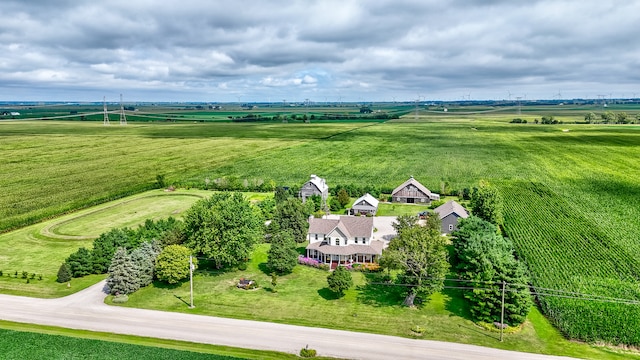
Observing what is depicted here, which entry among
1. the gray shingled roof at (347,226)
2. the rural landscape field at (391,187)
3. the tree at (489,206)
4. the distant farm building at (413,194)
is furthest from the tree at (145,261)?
the distant farm building at (413,194)

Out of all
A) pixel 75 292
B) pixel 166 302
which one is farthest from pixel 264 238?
pixel 75 292

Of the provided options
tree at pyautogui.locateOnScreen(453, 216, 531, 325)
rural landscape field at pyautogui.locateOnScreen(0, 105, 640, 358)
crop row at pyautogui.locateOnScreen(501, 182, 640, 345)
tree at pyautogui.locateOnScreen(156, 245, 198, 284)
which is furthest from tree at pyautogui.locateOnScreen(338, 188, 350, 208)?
tree at pyautogui.locateOnScreen(156, 245, 198, 284)

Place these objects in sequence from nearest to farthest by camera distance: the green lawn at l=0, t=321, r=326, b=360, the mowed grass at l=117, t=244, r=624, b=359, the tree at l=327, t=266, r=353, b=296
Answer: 1. the green lawn at l=0, t=321, r=326, b=360
2. the mowed grass at l=117, t=244, r=624, b=359
3. the tree at l=327, t=266, r=353, b=296

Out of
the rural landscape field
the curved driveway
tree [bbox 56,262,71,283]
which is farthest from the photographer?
tree [bbox 56,262,71,283]

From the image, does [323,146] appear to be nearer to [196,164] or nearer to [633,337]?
[196,164]

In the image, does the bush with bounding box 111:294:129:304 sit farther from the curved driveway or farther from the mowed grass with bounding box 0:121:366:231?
the mowed grass with bounding box 0:121:366:231

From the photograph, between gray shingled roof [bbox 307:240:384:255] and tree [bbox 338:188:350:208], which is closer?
gray shingled roof [bbox 307:240:384:255]

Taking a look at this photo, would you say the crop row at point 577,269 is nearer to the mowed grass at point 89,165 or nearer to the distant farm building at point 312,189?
the distant farm building at point 312,189
